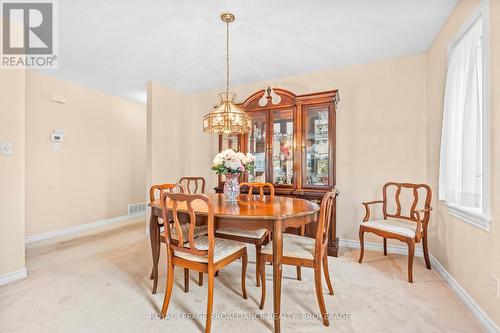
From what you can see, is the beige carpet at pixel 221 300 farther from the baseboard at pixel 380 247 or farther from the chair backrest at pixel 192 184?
the chair backrest at pixel 192 184

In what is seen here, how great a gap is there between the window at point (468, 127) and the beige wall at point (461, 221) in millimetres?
70

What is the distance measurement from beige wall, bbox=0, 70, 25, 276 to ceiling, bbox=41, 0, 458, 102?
29.6 inches

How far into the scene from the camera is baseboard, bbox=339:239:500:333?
1.64m

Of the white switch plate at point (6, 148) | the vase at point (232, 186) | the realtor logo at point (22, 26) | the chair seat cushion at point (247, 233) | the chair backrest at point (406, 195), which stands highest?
the realtor logo at point (22, 26)

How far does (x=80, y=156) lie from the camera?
413 centimetres

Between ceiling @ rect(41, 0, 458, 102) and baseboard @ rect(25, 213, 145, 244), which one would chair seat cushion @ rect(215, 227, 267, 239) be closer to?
ceiling @ rect(41, 0, 458, 102)

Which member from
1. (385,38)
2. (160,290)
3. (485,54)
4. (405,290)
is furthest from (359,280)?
(385,38)

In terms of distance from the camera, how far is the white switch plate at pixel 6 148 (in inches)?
87.4

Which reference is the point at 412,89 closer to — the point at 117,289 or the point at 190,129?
the point at 190,129

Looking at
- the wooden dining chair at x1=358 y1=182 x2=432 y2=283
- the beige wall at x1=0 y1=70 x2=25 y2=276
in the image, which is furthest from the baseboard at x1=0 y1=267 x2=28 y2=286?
the wooden dining chair at x1=358 y1=182 x2=432 y2=283

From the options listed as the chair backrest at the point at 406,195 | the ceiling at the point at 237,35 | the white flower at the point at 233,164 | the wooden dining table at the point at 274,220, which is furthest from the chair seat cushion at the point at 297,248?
the ceiling at the point at 237,35

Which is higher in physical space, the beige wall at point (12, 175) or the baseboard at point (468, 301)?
the beige wall at point (12, 175)

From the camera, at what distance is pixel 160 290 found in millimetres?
2158

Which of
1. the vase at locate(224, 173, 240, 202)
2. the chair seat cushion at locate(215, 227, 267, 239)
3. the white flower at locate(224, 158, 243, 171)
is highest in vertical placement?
the white flower at locate(224, 158, 243, 171)
